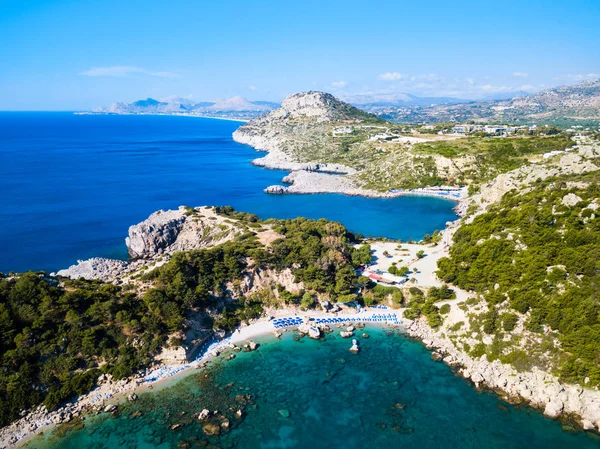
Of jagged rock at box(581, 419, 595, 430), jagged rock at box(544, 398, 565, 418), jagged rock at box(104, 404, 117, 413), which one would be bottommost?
jagged rock at box(581, 419, 595, 430)

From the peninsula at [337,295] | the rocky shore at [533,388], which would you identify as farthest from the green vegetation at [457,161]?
the rocky shore at [533,388]

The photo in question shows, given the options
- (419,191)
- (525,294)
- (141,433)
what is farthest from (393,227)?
(141,433)

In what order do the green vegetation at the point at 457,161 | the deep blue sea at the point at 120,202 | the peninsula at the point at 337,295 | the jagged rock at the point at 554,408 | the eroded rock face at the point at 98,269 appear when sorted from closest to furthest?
the jagged rock at the point at 554,408 < the peninsula at the point at 337,295 < the eroded rock face at the point at 98,269 < the deep blue sea at the point at 120,202 < the green vegetation at the point at 457,161

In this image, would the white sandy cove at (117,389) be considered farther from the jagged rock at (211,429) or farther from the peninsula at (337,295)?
the jagged rock at (211,429)

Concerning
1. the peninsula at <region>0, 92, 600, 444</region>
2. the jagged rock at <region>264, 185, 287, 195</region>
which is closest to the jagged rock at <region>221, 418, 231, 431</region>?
the peninsula at <region>0, 92, 600, 444</region>

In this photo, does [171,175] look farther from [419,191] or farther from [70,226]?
[419,191]

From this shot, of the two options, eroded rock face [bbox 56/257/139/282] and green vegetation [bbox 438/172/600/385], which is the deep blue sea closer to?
eroded rock face [bbox 56/257/139/282]

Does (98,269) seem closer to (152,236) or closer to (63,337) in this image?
(152,236)
